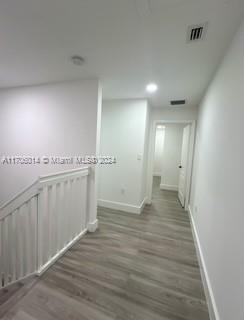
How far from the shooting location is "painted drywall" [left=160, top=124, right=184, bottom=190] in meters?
5.47

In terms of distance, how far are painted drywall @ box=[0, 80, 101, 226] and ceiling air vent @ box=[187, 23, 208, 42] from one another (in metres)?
1.40

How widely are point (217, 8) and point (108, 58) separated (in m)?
1.12

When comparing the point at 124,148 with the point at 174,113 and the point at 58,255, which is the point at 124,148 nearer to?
the point at 174,113

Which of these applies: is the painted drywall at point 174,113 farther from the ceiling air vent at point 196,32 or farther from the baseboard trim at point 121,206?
the ceiling air vent at point 196,32

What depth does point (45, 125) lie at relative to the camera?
9.23 feet

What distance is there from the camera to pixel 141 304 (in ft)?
4.71

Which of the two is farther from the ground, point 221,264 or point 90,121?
point 90,121

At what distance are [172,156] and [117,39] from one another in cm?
454

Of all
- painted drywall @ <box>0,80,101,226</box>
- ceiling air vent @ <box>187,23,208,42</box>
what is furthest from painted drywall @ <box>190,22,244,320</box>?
painted drywall @ <box>0,80,101,226</box>

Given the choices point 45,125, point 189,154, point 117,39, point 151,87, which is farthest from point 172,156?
point 117,39

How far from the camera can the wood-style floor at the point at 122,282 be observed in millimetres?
1351

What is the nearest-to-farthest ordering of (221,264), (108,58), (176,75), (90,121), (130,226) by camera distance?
(221,264) < (108,58) < (176,75) < (90,121) < (130,226)

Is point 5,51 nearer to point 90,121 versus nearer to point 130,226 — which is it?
point 90,121

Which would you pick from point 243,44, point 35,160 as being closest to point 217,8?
point 243,44
